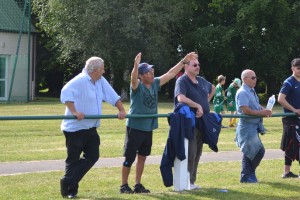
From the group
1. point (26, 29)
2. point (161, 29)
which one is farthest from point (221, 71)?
point (26, 29)

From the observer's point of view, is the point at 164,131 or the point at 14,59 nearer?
the point at 164,131

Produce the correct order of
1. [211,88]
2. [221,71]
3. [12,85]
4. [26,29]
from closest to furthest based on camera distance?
[211,88] < [12,85] < [26,29] < [221,71]

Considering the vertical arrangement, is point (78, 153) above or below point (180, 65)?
below

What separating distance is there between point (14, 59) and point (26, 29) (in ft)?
9.75

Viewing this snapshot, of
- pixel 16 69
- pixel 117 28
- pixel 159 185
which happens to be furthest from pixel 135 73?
pixel 16 69

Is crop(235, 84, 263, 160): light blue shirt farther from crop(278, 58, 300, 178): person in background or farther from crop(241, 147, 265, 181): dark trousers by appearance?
crop(278, 58, 300, 178): person in background

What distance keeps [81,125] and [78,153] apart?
41 cm

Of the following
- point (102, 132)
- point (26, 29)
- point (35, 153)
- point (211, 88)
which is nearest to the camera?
point (211, 88)

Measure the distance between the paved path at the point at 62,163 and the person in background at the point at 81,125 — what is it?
9.72ft

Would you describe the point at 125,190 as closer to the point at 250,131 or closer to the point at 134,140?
the point at 134,140

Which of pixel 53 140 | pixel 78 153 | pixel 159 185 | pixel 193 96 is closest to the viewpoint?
pixel 78 153

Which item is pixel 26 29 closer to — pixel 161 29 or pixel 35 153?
pixel 161 29

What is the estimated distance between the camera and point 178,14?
44.7 metres

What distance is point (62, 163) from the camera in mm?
12766
